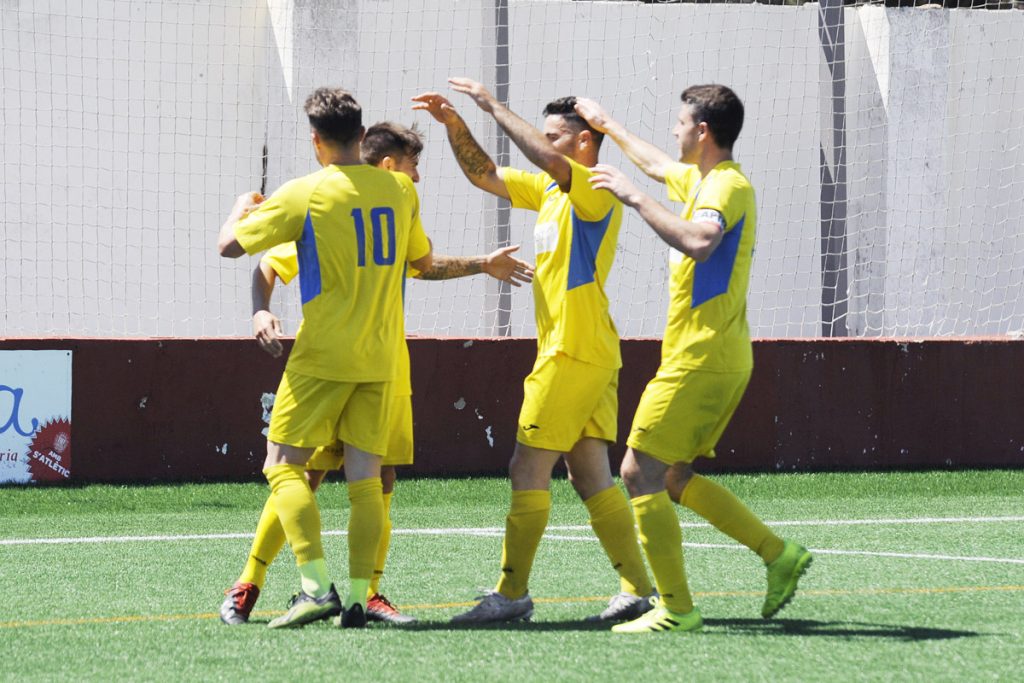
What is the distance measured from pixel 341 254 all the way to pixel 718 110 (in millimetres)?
1379

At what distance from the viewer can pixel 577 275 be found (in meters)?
5.77

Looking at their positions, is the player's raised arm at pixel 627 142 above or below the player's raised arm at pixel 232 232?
above

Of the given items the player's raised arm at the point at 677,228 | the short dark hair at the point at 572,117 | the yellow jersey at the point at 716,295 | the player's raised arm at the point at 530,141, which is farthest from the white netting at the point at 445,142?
the player's raised arm at the point at 677,228

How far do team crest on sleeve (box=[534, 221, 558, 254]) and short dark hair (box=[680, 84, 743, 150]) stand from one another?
0.68 meters

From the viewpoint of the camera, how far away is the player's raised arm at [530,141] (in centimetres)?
549

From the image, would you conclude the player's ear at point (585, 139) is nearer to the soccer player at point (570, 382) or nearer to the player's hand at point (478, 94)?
the soccer player at point (570, 382)

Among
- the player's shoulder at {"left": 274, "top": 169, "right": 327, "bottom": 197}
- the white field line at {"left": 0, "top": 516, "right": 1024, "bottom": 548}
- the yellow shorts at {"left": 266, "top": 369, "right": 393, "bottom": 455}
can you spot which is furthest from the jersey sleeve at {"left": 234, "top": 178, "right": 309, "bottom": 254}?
the white field line at {"left": 0, "top": 516, "right": 1024, "bottom": 548}

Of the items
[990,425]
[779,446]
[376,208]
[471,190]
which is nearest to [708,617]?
[376,208]

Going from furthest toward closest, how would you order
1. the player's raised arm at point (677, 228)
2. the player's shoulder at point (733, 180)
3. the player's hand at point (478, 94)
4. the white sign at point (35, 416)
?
the white sign at point (35, 416) < the player's hand at point (478, 94) < the player's shoulder at point (733, 180) < the player's raised arm at point (677, 228)

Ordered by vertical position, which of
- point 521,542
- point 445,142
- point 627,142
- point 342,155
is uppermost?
point 445,142

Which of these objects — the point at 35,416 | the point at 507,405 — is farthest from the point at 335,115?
the point at 507,405

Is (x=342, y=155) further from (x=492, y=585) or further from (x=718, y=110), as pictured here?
(x=492, y=585)

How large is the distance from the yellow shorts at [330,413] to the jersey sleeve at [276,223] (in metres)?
0.47

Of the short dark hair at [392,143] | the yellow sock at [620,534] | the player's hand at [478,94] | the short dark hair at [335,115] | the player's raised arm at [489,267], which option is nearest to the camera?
the short dark hair at [335,115]
